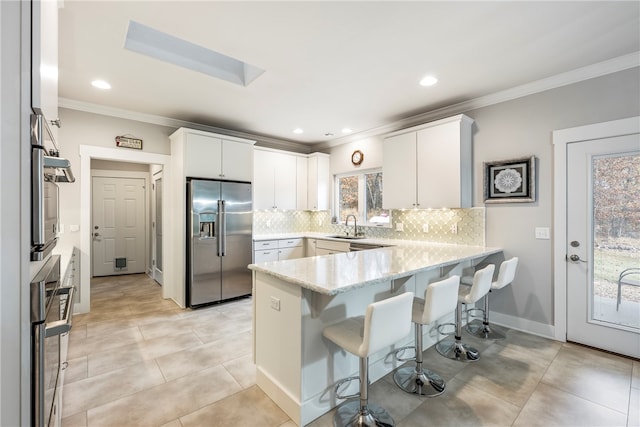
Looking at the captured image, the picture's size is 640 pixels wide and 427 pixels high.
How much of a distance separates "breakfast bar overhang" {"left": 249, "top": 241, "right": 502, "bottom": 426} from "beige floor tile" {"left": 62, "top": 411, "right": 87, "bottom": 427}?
112 cm

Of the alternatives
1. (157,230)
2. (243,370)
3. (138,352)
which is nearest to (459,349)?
(243,370)

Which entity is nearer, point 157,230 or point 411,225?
point 411,225

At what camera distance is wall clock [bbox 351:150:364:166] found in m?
5.02

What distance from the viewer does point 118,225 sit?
6.23 metres

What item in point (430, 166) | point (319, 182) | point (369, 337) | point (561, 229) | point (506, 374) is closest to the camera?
point (369, 337)

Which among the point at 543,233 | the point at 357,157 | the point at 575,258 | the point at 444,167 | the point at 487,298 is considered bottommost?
the point at 487,298

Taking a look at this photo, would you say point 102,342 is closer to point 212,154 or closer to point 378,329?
point 212,154

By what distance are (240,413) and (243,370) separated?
536 millimetres

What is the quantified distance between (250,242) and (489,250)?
10.6ft

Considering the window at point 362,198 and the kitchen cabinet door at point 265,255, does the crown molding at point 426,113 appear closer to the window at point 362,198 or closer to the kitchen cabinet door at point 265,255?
the window at point 362,198

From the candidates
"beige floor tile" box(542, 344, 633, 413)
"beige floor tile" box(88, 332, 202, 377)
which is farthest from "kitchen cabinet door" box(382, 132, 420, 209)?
"beige floor tile" box(88, 332, 202, 377)

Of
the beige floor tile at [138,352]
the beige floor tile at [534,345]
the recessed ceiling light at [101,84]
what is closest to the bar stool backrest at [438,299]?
the beige floor tile at [534,345]

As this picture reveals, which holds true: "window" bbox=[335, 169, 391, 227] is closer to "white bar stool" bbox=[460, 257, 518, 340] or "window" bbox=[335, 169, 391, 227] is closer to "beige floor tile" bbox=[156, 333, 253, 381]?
"white bar stool" bbox=[460, 257, 518, 340]

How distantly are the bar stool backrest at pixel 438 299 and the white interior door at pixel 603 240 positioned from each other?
1.76 meters
